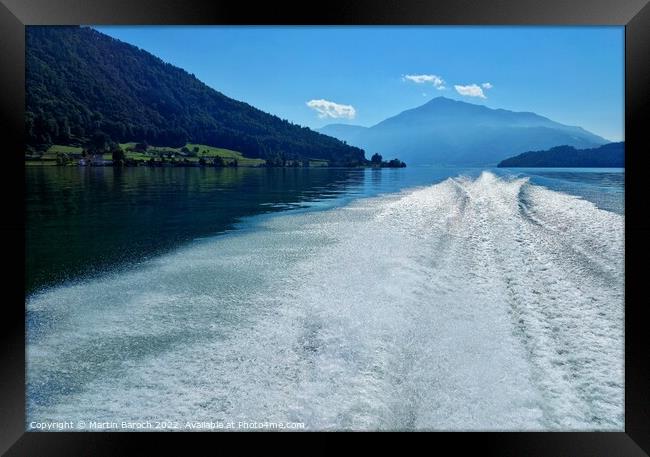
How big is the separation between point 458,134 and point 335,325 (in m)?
26.4

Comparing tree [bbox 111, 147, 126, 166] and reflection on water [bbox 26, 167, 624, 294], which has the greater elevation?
tree [bbox 111, 147, 126, 166]

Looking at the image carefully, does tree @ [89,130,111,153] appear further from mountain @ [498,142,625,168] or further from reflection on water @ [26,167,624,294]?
mountain @ [498,142,625,168]

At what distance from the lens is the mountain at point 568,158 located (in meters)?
20.7

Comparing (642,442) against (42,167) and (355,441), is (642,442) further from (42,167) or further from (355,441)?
(42,167)

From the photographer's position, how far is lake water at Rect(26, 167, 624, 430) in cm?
318

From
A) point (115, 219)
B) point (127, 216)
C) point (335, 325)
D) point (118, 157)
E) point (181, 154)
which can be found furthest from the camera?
point (181, 154)

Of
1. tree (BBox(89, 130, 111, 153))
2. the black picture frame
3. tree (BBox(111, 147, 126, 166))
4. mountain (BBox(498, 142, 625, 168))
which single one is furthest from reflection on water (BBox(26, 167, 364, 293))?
mountain (BBox(498, 142, 625, 168))

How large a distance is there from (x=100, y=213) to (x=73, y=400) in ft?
28.4

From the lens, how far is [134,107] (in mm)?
34469

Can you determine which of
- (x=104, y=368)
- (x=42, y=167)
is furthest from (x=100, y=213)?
(x=42, y=167)

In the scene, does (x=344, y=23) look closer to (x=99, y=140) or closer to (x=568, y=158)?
(x=568, y=158)

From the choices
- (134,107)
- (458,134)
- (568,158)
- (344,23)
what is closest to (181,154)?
(134,107)

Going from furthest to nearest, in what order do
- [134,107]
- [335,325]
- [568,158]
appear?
[134,107] < [568,158] < [335,325]

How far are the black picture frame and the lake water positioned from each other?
0.28 m
